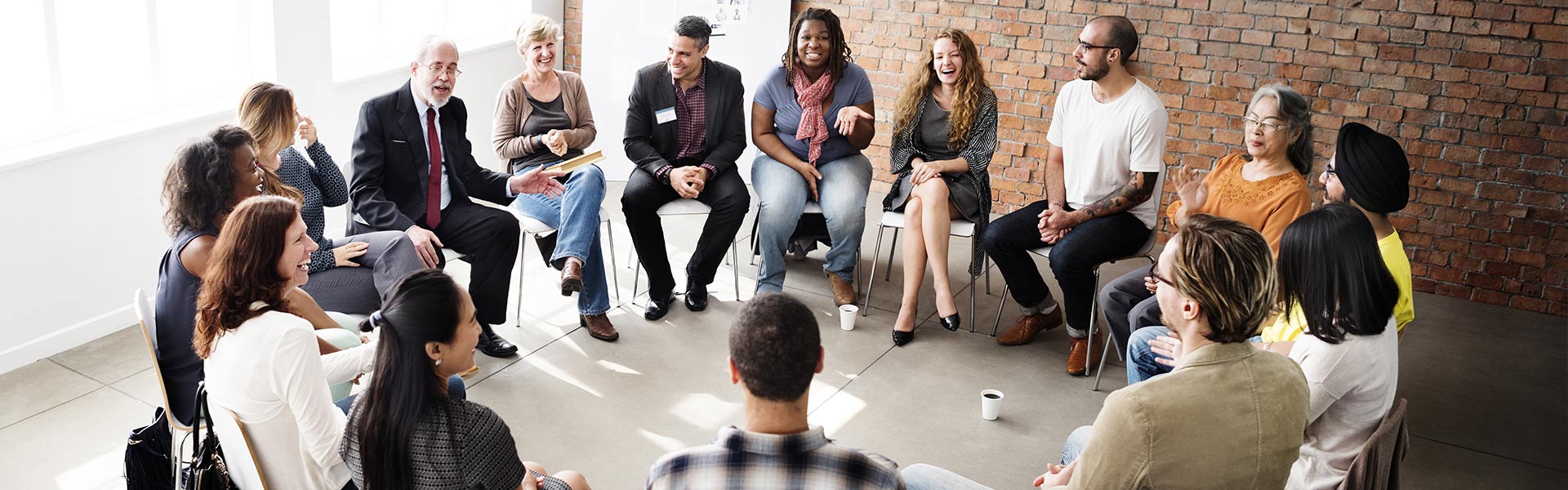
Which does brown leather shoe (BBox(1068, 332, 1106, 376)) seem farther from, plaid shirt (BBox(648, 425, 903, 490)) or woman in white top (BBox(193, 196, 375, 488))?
woman in white top (BBox(193, 196, 375, 488))

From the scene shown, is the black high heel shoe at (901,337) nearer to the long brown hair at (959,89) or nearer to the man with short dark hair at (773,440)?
the long brown hair at (959,89)

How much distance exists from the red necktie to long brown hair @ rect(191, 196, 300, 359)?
177 centimetres

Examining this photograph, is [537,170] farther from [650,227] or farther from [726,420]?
[726,420]

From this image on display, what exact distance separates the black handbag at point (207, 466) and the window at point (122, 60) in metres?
2.44

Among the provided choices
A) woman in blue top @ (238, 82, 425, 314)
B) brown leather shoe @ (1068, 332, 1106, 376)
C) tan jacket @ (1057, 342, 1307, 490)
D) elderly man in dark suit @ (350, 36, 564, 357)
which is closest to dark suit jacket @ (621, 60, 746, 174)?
elderly man in dark suit @ (350, 36, 564, 357)

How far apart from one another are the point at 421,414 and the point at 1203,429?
1572 mm

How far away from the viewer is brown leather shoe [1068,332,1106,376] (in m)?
4.68

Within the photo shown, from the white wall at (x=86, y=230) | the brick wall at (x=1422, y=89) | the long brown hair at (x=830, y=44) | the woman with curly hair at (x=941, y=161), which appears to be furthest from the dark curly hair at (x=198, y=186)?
the brick wall at (x=1422, y=89)

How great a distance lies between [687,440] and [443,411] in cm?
171

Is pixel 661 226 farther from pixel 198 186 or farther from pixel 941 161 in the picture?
pixel 198 186

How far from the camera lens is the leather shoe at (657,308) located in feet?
16.8

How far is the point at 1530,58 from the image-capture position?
5484 millimetres

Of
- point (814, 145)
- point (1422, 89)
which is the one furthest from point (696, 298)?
point (1422, 89)

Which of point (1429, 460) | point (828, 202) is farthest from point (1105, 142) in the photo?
point (1429, 460)
